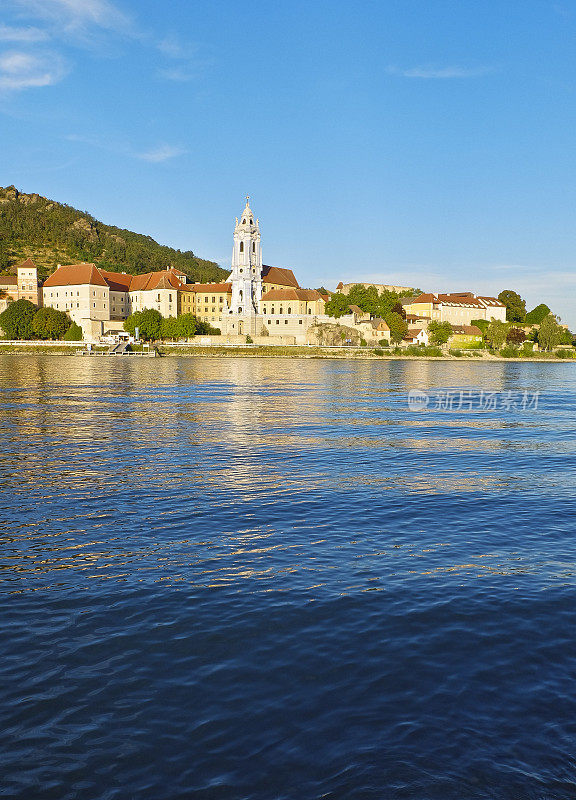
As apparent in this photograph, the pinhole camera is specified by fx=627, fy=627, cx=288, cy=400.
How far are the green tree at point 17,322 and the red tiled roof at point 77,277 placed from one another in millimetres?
14906

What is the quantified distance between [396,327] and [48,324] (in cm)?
8686

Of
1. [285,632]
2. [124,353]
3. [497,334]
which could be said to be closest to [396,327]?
[497,334]

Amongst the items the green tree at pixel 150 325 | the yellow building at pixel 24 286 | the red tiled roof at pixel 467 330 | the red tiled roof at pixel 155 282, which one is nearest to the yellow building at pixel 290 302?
the red tiled roof at pixel 155 282

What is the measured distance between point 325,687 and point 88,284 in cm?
15719

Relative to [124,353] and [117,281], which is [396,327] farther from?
[117,281]

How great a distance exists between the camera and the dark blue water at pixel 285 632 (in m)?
6.77

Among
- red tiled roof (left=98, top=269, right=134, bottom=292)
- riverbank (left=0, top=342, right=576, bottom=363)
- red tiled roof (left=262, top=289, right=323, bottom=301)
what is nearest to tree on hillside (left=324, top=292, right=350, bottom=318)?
red tiled roof (left=262, top=289, right=323, bottom=301)

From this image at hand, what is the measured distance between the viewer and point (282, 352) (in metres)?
151

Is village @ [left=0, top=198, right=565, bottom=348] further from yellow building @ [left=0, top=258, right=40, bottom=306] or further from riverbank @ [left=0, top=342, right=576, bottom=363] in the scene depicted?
riverbank @ [left=0, top=342, right=576, bottom=363]

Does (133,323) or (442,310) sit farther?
(442,310)

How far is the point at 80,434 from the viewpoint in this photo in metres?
30.3

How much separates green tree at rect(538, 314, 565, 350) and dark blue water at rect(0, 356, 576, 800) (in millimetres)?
152702

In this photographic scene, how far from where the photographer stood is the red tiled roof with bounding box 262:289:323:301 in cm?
16612

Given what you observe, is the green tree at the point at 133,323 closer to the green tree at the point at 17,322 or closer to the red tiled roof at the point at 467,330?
the green tree at the point at 17,322
